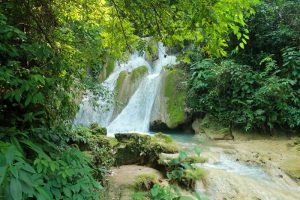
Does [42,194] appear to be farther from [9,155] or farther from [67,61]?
[67,61]

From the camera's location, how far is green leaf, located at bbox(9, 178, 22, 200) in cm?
158

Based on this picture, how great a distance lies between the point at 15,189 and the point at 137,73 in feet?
38.4

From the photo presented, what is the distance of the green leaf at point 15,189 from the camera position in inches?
62.1

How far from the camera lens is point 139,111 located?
11.8 metres

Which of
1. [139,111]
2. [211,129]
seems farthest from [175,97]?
[211,129]

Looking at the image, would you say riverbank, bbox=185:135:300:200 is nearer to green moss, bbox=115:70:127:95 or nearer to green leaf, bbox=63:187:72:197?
green leaf, bbox=63:187:72:197

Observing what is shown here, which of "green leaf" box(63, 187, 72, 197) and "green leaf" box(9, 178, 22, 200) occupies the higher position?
"green leaf" box(9, 178, 22, 200)

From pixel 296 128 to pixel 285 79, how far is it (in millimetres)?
1488

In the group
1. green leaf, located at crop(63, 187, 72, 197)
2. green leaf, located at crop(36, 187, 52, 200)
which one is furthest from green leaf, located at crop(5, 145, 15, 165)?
green leaf, located at crop(63, 187, 72, 197)

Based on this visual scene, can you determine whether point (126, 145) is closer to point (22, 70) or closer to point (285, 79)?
point (22, 70)

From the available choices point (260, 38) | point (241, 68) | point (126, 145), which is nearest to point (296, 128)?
point (241, 68)

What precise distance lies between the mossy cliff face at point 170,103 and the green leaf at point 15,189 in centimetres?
907

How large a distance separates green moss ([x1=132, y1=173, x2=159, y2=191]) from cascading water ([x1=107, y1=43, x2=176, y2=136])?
625cm

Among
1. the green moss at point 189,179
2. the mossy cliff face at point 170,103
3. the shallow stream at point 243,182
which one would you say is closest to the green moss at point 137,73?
the mossy cliff face at point 170,103
